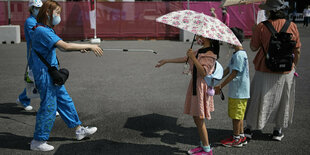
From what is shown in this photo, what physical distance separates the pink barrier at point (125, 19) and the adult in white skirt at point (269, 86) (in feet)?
44.2

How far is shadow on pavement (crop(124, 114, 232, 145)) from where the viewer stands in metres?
4.21

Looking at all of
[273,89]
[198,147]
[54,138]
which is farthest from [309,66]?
[54,138]

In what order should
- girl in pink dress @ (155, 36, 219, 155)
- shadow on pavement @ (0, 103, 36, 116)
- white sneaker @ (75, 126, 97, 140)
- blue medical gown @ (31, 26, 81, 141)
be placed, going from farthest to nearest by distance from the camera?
shadow on pavement @ (0, 103, 36, 116), white sneaker @ (75, 126, 97, 140), blue medical gown @ (31, 26, 81, 141), girl in pink dress @ (155, 36, 219, 155)

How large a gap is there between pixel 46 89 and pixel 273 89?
2881 millimetres

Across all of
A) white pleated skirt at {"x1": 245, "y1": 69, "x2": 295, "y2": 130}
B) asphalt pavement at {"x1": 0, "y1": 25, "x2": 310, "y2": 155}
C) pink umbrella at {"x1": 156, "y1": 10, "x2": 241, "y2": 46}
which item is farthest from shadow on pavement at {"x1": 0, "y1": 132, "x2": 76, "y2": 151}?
white pleated skirt at {"x1": 245, "y1": 69, "x2": 295, "y2": 130}

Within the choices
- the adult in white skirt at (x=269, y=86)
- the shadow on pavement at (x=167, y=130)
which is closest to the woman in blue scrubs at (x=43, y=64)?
the shadow on pavement at (x=167, y=130)

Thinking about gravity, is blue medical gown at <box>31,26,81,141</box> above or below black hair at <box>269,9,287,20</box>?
below

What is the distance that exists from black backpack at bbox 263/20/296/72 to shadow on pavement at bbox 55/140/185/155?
5.23 feet

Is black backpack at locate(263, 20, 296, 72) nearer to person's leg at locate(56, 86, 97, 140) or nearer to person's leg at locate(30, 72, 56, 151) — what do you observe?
person's leg at locate(56, 86, 97, 140)

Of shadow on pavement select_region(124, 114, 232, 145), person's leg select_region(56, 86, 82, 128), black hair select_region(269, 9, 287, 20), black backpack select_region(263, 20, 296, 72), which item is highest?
black hair select_region(269, 9, 287, 20)

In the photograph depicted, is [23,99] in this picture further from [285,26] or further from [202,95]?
[285,26]

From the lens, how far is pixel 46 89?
12.2ft

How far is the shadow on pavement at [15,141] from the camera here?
156 inches

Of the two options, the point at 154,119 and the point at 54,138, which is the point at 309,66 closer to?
the point at 154,119
